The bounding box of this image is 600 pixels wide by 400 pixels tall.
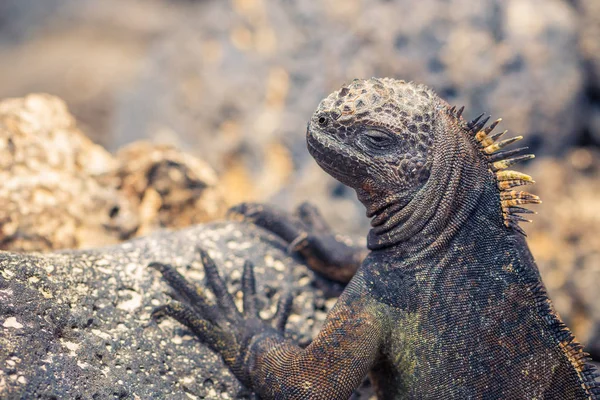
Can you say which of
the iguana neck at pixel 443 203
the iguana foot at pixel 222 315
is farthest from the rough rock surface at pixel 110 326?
the iguana neck at pixel 443 203

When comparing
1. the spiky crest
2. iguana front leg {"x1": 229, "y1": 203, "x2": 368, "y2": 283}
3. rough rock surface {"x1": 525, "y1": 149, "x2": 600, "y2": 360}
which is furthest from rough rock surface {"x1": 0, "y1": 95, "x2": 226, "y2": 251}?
rough rock surface {"x1": 525, "y1": 149, "x2": 600, "y2": 360}

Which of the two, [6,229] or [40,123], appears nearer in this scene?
[6,229]

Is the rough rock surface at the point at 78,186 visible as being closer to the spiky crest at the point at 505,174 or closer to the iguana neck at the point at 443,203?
the iguana neck at the point at 443,203

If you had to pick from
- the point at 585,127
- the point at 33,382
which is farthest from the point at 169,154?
the point at 585,127

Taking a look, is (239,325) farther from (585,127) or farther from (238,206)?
(585,127)

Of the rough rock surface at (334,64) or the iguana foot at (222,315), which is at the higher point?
the rough rock surface at (334,64)

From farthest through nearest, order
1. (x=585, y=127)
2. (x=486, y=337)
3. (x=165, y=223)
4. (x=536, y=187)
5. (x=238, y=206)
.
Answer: (x=585, y=127) → (x=536, y=187) → (x=165, y=223) → (x=238, y=206) → (x=486, y=337)

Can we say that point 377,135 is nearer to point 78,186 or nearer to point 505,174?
point 505,174
